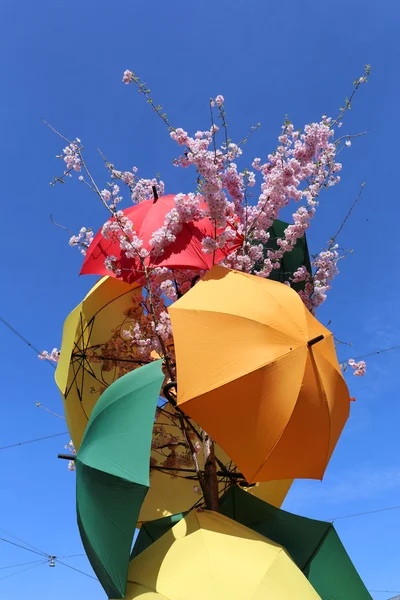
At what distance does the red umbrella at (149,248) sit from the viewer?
639 cm

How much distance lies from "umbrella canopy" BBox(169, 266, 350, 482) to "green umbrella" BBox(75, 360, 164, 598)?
422 mm

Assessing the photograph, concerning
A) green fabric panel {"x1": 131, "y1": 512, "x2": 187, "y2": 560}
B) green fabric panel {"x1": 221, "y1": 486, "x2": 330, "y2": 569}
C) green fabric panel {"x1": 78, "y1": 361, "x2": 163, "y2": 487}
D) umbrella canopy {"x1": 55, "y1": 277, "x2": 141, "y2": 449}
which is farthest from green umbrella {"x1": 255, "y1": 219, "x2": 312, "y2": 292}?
green fabric panel {"x1": 131, "y1": 512, "x2": 187, "y2": 560}

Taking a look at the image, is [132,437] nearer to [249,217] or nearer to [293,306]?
[293,306]

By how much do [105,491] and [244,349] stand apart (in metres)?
1.72

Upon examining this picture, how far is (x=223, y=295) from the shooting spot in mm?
5406

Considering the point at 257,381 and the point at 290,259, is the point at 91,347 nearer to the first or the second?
the point at 290,259

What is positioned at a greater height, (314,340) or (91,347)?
(91,347)

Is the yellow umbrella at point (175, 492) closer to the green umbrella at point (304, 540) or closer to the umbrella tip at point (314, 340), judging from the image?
the green umbrella at point (304, 540)

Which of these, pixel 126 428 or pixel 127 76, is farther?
pixel 127 76

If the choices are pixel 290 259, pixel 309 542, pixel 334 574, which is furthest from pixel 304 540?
pixel 290 259

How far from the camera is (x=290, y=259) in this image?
7.79m

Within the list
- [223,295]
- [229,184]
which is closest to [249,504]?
[223,295]

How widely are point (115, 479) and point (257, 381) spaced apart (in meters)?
1.48

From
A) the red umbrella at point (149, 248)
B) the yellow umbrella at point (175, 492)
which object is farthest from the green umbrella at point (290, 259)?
the yellow umbrella at point (175, 492)
